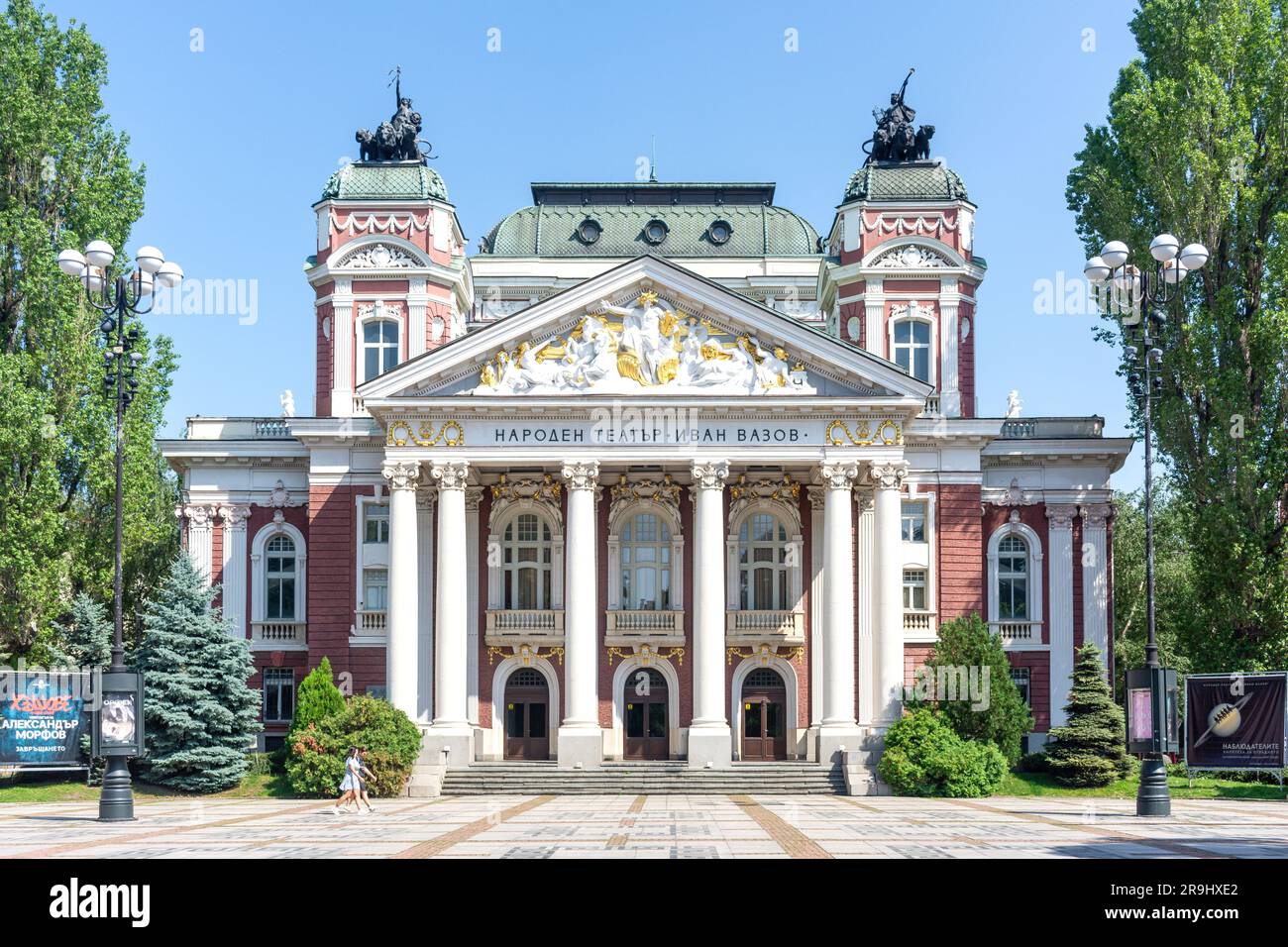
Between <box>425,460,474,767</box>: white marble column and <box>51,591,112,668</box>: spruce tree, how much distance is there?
10356mm

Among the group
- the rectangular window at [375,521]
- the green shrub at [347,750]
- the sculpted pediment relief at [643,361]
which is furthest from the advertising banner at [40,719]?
the sculpted pediment relief at [643,361]

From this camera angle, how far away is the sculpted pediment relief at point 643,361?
153 ft

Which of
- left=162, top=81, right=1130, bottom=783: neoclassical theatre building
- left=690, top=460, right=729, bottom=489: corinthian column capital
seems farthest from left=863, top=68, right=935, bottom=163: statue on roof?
left=690, top=460, right=729, bottom=489: corinthian column capital

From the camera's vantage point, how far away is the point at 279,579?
53.0m

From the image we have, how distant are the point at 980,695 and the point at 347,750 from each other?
18759 mm

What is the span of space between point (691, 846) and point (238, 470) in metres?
32.9

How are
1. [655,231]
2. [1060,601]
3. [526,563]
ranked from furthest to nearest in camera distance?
[655,231]
[1060,601]
[526,563]

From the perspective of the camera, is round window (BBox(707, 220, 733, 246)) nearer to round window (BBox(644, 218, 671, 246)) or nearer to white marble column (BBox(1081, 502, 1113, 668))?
round window (BBox(644, 218, 671, 246))

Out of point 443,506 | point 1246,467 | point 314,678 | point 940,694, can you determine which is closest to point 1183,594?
point 1246,467

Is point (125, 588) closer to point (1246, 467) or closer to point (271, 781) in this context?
point (271, 781)

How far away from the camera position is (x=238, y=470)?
176 ft

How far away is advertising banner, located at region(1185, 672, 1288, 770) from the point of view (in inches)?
1483

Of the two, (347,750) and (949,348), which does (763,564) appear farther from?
(347,750)

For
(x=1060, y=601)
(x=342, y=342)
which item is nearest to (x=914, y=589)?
(x=1060, y=601)
